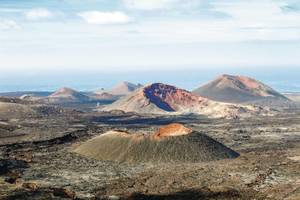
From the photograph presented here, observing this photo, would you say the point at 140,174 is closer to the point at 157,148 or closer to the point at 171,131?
the point at 157,148

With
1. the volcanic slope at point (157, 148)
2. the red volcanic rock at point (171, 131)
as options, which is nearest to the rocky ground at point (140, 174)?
the volcanic slope at point (157, 148)

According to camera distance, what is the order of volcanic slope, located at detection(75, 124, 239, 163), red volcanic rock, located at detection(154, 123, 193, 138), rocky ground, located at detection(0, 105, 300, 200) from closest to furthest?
rocky ground, located at detection(0, 105, 300, 200), volcanic slope, located at detection(75, 124, 239, 163), red volcanic rock, located at detection(154, 123, 193, 138)

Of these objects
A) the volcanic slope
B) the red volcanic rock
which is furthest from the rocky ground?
the red volcanic rock

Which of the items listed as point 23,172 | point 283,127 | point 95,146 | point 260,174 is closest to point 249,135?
point 283,127

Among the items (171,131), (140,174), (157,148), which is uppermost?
(171,131)

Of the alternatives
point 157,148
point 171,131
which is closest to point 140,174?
point 157,148

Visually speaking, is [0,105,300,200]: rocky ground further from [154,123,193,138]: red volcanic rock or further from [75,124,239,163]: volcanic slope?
[154,123,193,138]: red volcanic rock

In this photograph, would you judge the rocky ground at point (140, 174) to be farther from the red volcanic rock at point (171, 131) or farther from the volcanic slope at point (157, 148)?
the red volcanic rock at point (171, 131)

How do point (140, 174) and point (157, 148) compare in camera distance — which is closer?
point (140, 174)
